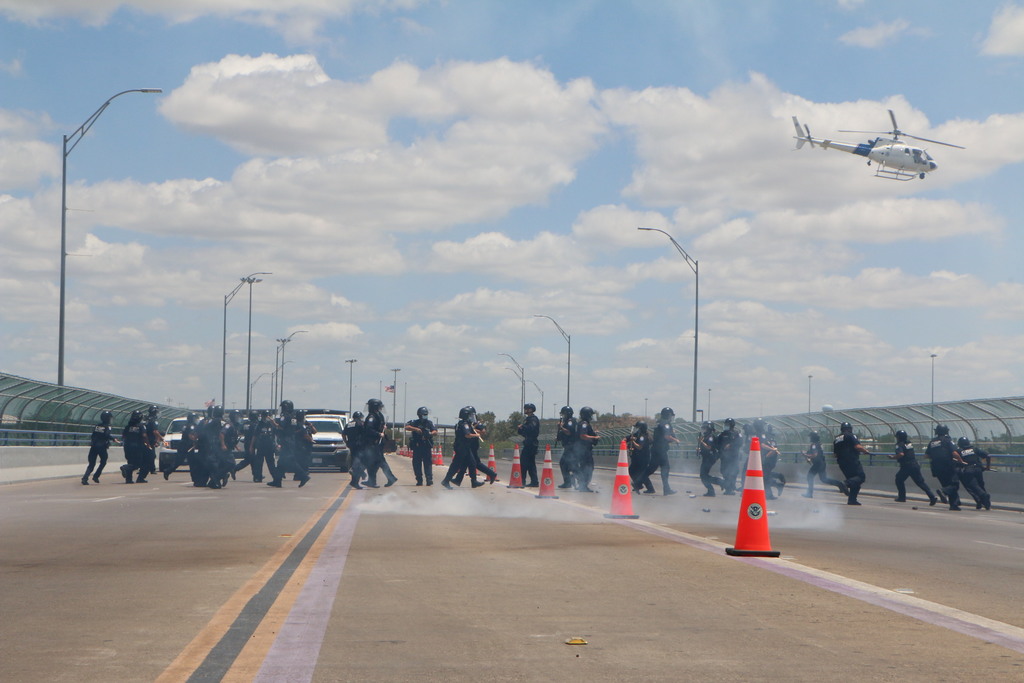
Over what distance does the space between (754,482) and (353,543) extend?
4.17 metres

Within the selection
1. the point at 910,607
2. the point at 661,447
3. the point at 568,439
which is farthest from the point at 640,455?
the point at 910,607

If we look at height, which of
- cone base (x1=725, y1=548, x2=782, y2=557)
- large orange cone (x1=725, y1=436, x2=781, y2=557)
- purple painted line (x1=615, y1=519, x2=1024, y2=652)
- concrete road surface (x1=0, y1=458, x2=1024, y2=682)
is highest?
large orange cone (x1=725, y1=436, x2=781, y2=557)

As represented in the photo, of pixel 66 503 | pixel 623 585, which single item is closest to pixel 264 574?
pixel 623 585

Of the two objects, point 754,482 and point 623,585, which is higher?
point 754,482

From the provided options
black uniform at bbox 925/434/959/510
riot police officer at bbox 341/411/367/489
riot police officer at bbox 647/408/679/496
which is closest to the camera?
black uniform at bbox 925/434/959/510

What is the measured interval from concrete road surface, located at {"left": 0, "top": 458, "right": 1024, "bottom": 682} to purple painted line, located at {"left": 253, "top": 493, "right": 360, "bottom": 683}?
27mm

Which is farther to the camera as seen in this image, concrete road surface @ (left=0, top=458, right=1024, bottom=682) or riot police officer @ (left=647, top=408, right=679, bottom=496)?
riot police officer @ (left=647, top=408, right=679, bottom=496)

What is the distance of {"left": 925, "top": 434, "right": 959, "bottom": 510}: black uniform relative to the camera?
926 inches

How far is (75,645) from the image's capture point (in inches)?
278

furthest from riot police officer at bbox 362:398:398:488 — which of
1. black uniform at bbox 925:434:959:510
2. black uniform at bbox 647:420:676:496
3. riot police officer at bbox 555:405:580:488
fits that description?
black uniform at bbox 925:434:959:510

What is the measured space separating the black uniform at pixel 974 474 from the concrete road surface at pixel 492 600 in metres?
7.09

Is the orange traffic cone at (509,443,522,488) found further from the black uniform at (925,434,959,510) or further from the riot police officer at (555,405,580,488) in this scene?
the black uniform at (925,434,959,510)

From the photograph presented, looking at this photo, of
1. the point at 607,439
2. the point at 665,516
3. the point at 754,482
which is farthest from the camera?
the point at 607,439

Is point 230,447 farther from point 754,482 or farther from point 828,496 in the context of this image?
point 754,482
